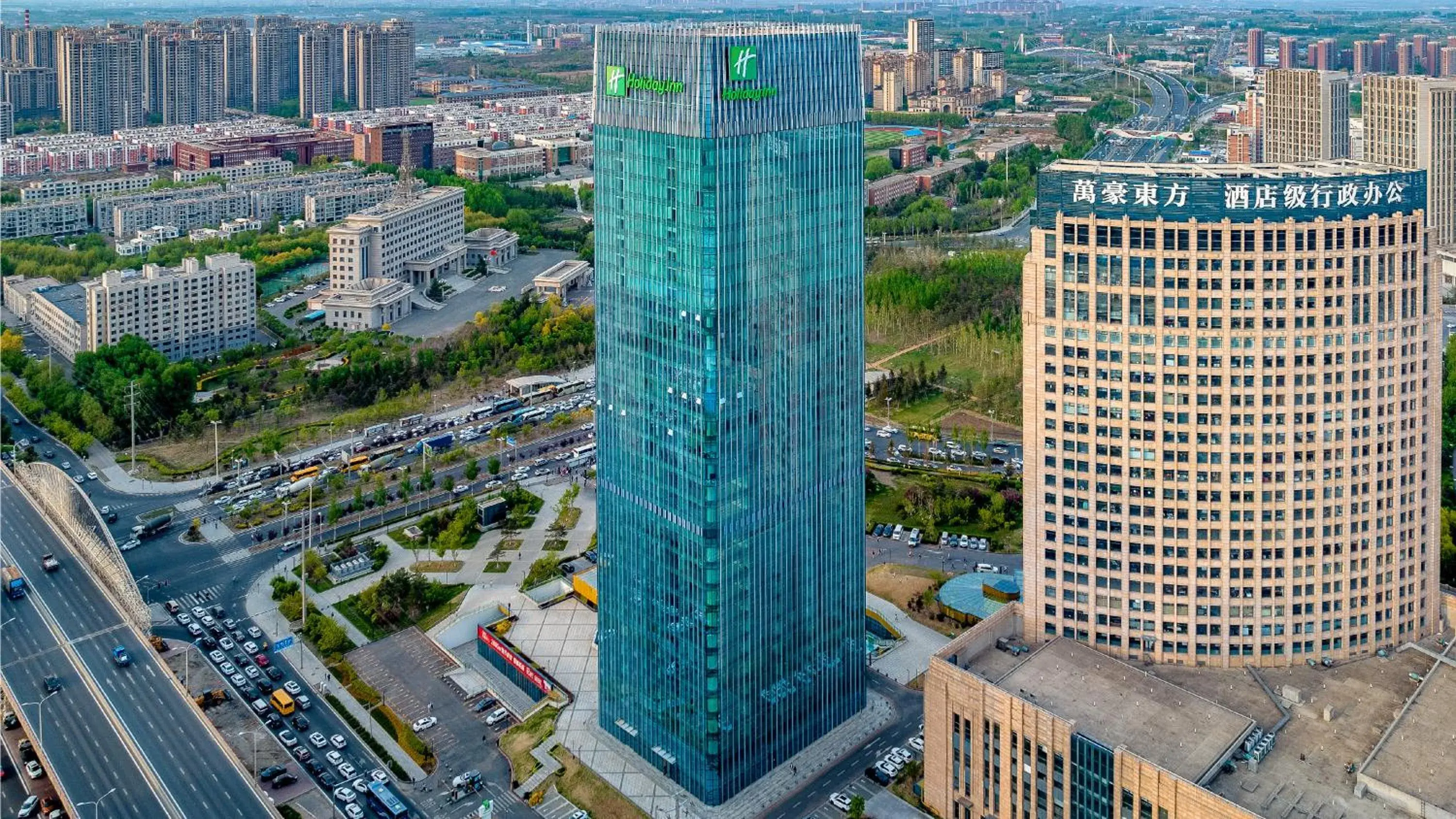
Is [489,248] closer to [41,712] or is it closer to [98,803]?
[41,712]

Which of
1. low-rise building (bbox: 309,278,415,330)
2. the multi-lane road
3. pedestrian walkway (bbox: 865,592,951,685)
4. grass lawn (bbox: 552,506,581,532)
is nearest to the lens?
the multi-lane road

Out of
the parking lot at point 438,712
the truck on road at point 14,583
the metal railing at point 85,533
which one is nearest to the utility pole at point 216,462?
the metal railing at point 85,533

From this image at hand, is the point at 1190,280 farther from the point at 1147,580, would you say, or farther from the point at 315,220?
the point at 315,220

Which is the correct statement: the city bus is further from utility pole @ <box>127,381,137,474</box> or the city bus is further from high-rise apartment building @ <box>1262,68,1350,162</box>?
high-rise apartment building @ <box>1262,68,1350,162</box>

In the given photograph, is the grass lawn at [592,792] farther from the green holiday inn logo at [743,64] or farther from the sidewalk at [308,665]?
the green holiday inn logo at [743,64]

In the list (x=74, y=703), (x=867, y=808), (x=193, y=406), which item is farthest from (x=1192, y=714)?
(x=193, y=406)

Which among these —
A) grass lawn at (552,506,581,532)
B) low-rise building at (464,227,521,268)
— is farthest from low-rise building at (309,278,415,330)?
grass lawn at (552,506,581,532)
